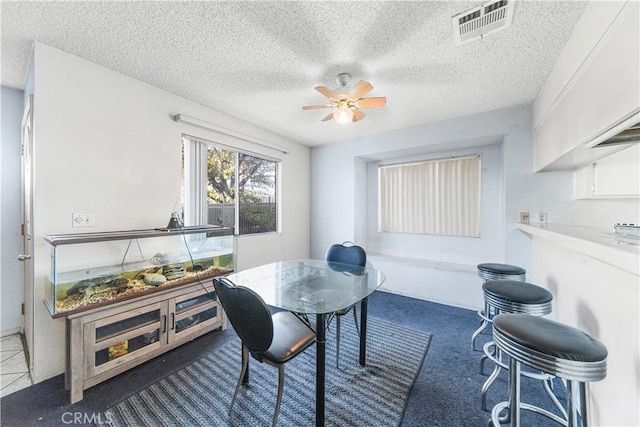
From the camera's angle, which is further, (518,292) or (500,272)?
(500,272)

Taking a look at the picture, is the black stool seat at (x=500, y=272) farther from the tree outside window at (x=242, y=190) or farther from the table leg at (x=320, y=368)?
the tree outside window at (x=242, y=190)

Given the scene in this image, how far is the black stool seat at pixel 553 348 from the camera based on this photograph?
0.91 m

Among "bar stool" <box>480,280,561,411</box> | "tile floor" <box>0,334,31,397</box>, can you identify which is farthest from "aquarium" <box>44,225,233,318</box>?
"bar stool" <box>480,280,561,411</box>

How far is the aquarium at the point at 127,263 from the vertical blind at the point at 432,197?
2.70m

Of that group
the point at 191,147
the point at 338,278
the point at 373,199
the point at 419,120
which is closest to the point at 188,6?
the point at 191,147

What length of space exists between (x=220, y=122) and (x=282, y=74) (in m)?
1.25

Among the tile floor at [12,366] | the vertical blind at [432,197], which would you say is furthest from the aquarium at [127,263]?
the vertical blind at [432,197]

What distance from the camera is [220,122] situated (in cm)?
303

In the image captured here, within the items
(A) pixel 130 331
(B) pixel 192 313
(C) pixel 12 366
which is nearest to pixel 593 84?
(B) pixel 192 313

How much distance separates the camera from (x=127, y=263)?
7.06ft

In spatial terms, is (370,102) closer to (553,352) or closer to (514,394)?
(553,352)

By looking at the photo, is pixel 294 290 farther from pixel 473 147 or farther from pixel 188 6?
pixel 473 147

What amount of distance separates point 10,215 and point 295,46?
310cm

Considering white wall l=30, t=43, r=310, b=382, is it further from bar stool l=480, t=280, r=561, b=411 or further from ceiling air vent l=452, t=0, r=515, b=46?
bar stool l=480, t=280, r=561, b=411
